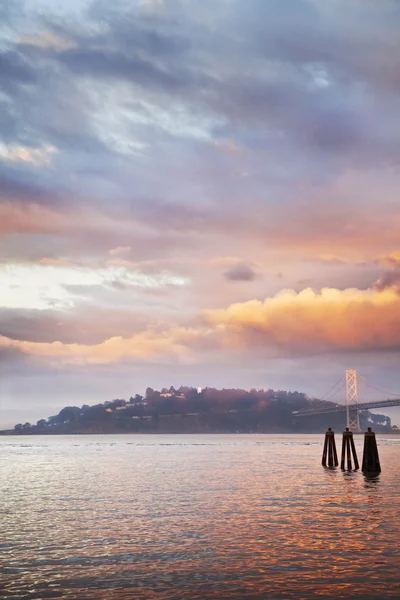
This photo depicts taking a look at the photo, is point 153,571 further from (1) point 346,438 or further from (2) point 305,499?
(1) point 346,438

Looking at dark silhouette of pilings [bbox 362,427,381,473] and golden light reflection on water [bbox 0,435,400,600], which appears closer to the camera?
golden light reflection on water [bbox 0,435,400,600]

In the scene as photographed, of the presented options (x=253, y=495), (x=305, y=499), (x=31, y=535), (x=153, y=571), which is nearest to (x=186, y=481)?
(x=253, y=495)

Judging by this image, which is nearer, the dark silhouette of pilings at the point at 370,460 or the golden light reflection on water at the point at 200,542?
the golden light reflection on water at the point at 200,542

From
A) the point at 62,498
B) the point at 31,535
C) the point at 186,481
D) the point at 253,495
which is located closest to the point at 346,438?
the point at 186,481

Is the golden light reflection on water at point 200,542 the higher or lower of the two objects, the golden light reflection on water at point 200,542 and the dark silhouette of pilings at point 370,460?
the lower

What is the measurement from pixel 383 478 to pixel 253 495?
62.8 feet

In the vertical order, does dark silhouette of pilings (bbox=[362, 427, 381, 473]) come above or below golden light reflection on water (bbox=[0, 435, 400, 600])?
above

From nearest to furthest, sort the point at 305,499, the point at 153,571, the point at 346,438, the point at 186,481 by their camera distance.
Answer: the point at 153,571 < the point at 305,499 < the point at 186,481 < the point at 346,438

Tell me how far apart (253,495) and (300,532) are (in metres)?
15.1

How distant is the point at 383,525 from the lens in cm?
2836

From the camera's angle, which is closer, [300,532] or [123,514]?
[300,532]

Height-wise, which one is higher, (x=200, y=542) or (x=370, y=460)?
(x=370, y=460)

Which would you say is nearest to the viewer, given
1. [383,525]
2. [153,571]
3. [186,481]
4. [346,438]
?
[153,571]

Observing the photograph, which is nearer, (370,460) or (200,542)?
(200,542)
